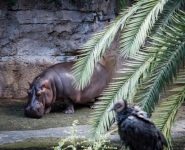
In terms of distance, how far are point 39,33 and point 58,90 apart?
1587 mm

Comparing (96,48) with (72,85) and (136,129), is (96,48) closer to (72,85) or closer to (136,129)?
(136,129)

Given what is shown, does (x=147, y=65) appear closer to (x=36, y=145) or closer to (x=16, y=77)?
(x=36, y=145)

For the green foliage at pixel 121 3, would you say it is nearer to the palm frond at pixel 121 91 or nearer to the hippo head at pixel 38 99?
the hippo head at pixel 38 99

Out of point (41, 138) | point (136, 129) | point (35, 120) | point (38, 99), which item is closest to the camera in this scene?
point (136, 129)

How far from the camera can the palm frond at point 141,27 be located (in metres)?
5.66

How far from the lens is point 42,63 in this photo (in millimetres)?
10016

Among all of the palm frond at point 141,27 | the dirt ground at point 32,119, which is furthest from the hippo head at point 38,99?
the palm frond at point 141,27

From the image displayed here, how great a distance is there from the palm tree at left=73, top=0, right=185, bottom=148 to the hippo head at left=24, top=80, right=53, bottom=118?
2.46 metres

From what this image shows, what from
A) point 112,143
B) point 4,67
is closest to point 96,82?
point 4,67

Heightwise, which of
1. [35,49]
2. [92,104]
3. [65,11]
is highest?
[65,11]

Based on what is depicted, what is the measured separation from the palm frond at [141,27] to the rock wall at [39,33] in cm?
427

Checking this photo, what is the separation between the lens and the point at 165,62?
5.25 meters

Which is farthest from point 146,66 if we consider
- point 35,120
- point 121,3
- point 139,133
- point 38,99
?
point 121,3

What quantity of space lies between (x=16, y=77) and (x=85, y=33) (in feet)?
5.42
